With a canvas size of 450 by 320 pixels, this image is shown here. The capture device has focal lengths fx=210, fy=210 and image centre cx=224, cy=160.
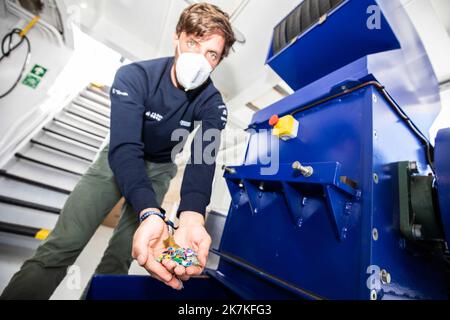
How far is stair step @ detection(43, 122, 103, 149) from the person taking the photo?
2438 mm

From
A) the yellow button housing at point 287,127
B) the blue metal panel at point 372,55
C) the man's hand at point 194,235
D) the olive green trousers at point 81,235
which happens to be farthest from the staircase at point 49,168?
the blue metal panel at point 372,55

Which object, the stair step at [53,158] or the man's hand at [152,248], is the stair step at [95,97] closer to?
the stair step at [53,158]

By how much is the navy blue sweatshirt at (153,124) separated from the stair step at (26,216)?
1.32 metres

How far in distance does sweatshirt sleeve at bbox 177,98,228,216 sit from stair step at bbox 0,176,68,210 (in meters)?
1.61

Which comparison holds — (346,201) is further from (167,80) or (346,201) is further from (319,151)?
(167,80)

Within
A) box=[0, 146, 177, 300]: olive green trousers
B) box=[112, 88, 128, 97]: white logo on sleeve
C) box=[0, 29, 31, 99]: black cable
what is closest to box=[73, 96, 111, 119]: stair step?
box=[0, 29, 31, 99]: black cable

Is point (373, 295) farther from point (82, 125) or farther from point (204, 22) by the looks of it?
point (82, 125)

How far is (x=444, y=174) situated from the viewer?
1.63ft

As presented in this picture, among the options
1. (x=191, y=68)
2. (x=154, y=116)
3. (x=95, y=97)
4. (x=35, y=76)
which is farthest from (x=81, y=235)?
(x=95, y=97)

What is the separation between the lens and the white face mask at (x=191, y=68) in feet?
2.92

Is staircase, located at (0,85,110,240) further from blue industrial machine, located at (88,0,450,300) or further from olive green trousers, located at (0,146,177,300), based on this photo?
blue industrial machine, located at (88,0,450,300)

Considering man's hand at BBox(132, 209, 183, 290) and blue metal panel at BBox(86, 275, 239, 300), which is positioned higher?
man's hand at BBox(132, 209, 183, 290)
